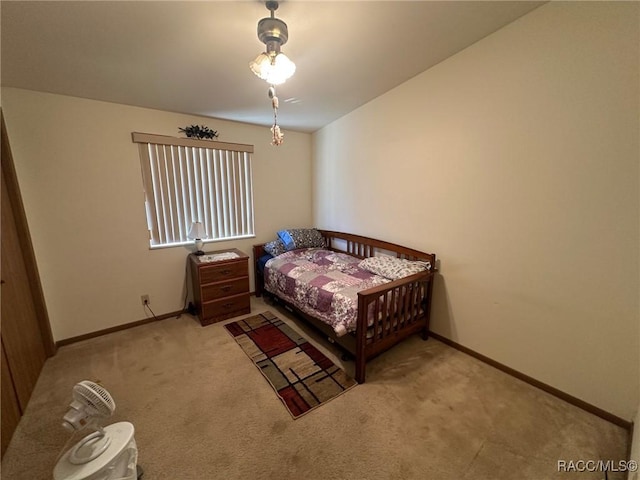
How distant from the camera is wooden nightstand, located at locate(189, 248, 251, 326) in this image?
8.78 ft

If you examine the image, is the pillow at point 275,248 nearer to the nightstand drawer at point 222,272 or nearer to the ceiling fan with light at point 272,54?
the nightstand drawer at point 222,272

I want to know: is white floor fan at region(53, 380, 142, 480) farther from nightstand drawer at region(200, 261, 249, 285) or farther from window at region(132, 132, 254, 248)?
window at region(132, 132, 254, 248)

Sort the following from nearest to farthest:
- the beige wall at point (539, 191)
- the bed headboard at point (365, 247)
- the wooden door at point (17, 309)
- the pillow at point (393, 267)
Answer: the beige wall at point (539, 191) < the wooden door at point (17, 309) < the pillow at point (393, 267) < the bed headboard at point (365, 247)

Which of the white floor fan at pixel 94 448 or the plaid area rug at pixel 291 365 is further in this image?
the plaid area rug at pixel 291 365

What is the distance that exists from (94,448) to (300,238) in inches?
105

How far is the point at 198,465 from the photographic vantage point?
4.37 ft

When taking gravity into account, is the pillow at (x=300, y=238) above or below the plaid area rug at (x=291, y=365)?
above

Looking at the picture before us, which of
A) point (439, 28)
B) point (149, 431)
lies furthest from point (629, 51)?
point (149, 431)

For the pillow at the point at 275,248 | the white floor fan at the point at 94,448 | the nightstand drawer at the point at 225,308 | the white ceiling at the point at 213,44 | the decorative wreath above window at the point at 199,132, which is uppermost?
the white ceiling at the point at 213,44

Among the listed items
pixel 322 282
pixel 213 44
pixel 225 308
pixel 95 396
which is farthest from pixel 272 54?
pixel 225 308

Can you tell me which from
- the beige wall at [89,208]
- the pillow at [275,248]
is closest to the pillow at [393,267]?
the pillow at [275,248]

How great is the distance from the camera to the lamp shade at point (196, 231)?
2.86m

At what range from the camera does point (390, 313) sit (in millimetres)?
2051

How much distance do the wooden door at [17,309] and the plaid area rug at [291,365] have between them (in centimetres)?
143
